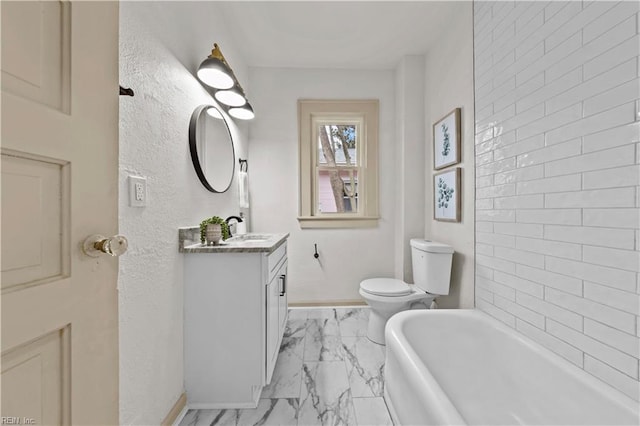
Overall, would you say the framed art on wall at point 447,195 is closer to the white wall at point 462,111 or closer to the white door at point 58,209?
the white wall at point 462,111

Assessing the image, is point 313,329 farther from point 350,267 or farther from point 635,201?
point 635,201

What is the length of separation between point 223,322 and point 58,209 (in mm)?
1063

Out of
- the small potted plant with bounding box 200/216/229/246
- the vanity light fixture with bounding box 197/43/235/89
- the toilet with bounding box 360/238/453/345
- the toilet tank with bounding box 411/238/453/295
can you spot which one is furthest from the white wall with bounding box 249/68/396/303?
the small potted plant with bounding box 200/216/229/246

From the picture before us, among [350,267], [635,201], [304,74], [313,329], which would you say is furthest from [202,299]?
[304,74]

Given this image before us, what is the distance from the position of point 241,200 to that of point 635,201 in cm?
230

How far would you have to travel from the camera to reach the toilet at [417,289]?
1.90 meters

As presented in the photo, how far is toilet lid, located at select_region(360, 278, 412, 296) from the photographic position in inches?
76.2

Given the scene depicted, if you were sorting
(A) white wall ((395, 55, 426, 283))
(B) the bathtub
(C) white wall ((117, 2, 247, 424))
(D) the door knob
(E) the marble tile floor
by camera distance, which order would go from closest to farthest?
(D) the door knob, (B) the bathtub, (C) white wall ((117, 2, 247, 424)), (E) the marble tile floor, (A) white wall ((395, 55, 426, 283))

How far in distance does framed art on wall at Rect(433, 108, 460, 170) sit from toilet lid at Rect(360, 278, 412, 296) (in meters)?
1.03

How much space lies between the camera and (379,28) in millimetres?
2094

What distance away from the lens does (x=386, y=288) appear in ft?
6.57

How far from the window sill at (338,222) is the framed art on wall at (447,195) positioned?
670 millimetres

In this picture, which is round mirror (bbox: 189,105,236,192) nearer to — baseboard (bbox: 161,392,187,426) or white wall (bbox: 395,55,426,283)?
baseboard (bbox: 161,392,187,426)

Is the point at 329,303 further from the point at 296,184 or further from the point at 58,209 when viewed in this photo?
the point at 58,209
